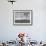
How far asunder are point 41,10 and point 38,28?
0.64 metres

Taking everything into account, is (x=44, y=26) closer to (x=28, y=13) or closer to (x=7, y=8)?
(x=28, y=13)

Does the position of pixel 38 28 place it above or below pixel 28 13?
below

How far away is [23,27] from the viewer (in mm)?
4453

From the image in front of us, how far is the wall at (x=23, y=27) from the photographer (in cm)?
443

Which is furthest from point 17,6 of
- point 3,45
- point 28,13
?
point 3,45

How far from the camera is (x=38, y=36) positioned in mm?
4410

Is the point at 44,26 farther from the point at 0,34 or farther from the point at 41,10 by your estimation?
the point at 0,34

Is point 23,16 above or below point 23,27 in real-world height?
above

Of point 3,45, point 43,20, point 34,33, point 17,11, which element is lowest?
point 3,45

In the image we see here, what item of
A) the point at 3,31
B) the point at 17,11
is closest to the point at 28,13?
the point at 17,11

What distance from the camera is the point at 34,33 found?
4.42 meters

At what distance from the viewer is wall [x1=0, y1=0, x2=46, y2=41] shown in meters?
4.43

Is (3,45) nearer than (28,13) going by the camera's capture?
Yes

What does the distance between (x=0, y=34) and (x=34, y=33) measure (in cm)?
119
